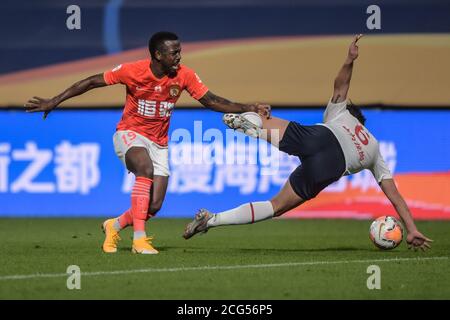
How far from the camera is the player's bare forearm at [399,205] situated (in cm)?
1016

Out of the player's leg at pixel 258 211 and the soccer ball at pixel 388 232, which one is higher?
the player's leg at pixel 258 211

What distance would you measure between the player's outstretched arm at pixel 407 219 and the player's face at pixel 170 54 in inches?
91.4

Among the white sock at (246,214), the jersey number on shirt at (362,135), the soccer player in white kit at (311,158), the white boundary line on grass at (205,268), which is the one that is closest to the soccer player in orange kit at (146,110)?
the soccer player in white kit at (311,158)

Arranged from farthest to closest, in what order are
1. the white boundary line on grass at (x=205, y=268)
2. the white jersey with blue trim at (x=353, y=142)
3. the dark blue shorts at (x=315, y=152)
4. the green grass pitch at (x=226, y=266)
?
the white jersey with blue trim at (x=353, y=142) < the dark blue shorts at (x=315, y=152) < the white boundary line on grass at (x=205, y=268) < the green grass pitch at (x=226, y=266)

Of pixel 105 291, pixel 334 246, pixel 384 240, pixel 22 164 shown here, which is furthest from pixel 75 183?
pixel 105 291

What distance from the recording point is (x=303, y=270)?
903cm

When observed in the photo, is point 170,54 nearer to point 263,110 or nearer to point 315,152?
point 263,110

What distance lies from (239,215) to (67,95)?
200 cm

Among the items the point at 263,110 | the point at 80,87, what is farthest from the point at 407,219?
the point at 80,87

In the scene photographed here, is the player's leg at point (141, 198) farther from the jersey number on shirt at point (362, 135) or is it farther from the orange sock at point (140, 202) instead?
the jersey number on shirt at point (362, 135)

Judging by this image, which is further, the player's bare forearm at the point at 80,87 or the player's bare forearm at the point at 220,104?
the player's bare forearm at the point at 220,104

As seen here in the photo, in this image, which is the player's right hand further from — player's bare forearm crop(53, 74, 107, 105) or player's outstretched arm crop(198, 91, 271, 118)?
player's outstretched arm crop(198, 91, 271, 118)

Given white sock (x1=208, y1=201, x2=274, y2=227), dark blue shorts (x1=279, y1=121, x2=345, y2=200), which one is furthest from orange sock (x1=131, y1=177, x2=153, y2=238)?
dark blue shorts (x1=279, y1=121, x2=345, y2=200)

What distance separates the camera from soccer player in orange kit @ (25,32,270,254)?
10156 millimetres
